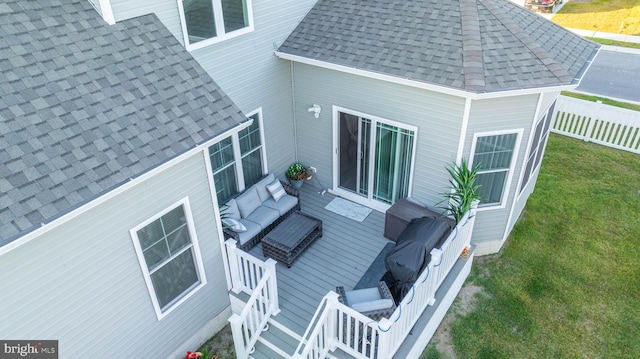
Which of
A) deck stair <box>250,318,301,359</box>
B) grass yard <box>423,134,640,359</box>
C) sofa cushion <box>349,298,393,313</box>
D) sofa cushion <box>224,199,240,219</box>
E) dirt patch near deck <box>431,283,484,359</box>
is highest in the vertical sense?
sofa cushion <box>224,199,240,219</box>

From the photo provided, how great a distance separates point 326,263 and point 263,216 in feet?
5.72

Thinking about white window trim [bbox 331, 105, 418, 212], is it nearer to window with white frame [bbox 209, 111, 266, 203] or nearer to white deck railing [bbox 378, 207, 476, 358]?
white deck railing [bbox 378, 207, 476, 358]

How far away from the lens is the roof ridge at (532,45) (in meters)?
7.71

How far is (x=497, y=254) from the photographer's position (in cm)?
995

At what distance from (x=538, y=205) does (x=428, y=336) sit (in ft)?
18.5

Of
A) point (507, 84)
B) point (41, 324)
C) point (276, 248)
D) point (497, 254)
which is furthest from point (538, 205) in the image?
point (41, 324)

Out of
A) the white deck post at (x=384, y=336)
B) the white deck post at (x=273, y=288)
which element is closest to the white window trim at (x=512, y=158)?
the white deck post at (x=384, y=336)

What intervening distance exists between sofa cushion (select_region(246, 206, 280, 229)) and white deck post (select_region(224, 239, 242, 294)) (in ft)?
4.79

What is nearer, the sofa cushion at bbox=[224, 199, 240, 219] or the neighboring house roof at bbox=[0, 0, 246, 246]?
the neighboring house roof at bbox=[0, 0, 246, 246]

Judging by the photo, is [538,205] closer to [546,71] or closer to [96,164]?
[546,71]

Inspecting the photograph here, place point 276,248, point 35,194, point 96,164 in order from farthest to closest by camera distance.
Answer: point 276,248, point 96,164, point 35,194

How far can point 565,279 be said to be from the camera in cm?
920

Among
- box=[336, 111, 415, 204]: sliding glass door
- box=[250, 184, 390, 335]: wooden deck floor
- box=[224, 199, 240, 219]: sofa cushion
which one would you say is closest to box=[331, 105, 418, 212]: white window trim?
box=[336, 111, 415, 204]: sliding glass door

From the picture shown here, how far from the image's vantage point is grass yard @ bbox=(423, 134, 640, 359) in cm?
796
